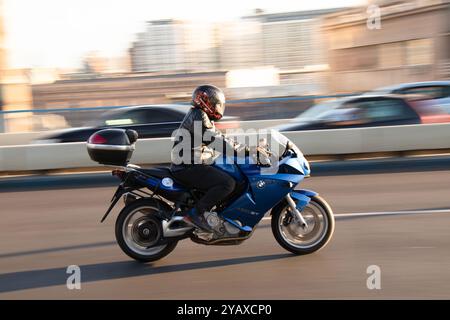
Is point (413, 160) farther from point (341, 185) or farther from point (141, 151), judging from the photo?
point (141, 151)

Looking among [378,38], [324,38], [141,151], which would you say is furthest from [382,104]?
[324,38]

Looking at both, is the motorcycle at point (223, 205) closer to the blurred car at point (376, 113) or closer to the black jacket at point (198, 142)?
the black jacket at point (198, 142)

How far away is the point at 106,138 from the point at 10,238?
2.46m

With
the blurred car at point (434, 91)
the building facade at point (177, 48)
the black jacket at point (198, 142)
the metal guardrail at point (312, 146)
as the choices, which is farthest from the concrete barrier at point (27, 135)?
the building facade at point (177, 48)

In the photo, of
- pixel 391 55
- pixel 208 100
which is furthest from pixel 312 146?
pixel 391 55

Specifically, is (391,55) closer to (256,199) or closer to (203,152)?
(256,199)

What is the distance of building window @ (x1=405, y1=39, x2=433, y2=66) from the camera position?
36522 mm

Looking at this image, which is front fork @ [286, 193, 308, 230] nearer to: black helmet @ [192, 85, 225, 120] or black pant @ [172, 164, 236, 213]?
black pant @ [172, 164, 236, 213]

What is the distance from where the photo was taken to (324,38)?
155 ft

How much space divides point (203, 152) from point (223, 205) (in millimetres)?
540

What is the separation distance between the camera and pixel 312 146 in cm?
1309

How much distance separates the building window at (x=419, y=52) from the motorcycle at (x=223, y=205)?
106 feet

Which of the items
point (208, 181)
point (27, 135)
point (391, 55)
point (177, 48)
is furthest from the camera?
point (177, 48)
